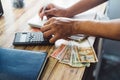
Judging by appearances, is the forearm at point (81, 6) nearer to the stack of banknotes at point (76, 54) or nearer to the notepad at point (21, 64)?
the stack of banknotes at point (76, 54)

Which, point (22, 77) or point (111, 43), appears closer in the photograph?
point (22, 77)

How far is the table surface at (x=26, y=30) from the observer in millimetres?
675

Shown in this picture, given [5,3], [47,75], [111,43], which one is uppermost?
[5,3]

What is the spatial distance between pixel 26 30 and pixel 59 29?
0.21m

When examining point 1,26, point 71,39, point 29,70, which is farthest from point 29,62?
point 1,26

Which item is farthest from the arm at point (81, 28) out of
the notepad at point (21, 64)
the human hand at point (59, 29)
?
the notepad at point (21, 64)

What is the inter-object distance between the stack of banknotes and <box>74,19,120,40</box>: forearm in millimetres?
54

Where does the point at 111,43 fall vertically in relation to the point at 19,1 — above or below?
below

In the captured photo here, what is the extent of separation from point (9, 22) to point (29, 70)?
438 mm

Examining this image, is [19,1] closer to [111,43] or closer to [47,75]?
[47,75]

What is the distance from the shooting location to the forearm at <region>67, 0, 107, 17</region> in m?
1.00

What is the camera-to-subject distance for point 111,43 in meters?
1.80

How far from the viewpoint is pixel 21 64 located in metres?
0.70

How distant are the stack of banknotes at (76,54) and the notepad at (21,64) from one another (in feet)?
0.22
